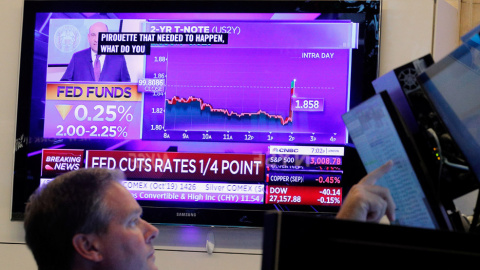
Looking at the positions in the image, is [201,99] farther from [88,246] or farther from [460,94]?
[460,94]

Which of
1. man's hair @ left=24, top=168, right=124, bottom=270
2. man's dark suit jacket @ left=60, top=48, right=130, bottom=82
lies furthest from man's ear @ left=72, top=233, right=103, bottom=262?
man's dark suit jacket @ left=60, top=48, right=130, bottom=82

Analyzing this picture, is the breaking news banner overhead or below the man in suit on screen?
overhead

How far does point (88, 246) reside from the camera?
5.83ft

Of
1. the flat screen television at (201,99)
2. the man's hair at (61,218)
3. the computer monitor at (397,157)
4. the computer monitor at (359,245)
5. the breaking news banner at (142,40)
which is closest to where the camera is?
the computer monitor at (359,245)

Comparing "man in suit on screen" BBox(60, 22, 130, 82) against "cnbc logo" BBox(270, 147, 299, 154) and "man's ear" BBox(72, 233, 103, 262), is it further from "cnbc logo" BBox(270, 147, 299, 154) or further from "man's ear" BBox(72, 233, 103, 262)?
"man's ear" BBox(72, 233, 103, 262)

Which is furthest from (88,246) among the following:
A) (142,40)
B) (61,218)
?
(142,40)

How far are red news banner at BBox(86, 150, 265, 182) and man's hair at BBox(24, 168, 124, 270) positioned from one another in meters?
1.58

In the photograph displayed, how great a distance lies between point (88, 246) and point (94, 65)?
1.89 metres

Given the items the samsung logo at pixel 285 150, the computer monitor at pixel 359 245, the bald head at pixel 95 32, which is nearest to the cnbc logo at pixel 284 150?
the samsung logo at pixel 285 150

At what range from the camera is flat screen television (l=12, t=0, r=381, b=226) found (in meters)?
3.32

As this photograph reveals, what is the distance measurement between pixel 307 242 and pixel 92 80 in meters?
2.68

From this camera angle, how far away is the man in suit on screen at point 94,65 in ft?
11.5

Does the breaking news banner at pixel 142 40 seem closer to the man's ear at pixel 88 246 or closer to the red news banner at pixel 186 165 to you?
the red news banner at pixel 186 165

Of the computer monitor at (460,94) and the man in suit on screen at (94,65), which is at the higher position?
the man in suit on screen at (94,65)
